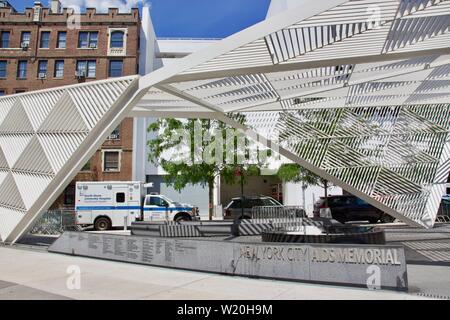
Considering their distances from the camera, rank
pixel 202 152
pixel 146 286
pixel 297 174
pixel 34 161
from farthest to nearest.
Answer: pixel 297 174 → pixel 202 152 → pixel 34 161 → pixel 146 286

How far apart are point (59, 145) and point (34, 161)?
1.43m

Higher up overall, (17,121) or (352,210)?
(17,121)

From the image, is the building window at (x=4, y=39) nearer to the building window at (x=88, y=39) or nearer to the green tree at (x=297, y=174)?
the building window at (x=88, y=39)

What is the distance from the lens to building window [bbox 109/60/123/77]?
35.9m

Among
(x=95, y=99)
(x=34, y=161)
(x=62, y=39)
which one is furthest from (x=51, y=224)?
(x=62, y=39)

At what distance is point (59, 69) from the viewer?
36.0 meters

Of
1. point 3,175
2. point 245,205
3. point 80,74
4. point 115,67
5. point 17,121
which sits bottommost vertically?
point 245,205

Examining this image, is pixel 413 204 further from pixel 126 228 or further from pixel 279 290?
pixel 126 228

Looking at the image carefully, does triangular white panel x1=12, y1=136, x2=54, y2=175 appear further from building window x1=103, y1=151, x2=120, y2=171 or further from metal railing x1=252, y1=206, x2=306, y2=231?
building window x1=103, y1=151, x2=120, y2=171

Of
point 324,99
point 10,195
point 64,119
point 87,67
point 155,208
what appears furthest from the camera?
point 87,67

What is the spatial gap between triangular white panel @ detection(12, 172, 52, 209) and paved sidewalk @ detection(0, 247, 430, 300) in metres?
3.82

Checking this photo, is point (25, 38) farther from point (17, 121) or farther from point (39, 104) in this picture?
point (39, 104)

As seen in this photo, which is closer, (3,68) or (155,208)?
(155,208)
